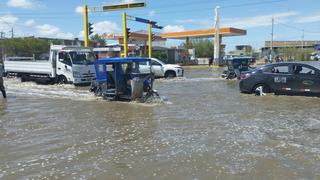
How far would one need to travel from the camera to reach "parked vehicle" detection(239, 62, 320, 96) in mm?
15531

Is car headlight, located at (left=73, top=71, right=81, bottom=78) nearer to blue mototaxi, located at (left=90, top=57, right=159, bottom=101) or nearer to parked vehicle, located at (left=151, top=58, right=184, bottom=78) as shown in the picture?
blue mototaxi, located at (left=90, top=57, right=159, bottom=101)

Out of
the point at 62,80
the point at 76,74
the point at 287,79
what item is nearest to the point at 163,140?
the point at 287,79

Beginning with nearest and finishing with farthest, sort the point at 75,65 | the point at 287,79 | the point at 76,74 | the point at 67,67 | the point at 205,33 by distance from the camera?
the point at 287,79 < the point at 76,74 < the point at 75,65 < the point at 67,67 < the point at 205,33

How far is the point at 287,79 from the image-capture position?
15.9 metres

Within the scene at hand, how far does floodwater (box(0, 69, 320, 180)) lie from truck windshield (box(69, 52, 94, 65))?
26.5 feet

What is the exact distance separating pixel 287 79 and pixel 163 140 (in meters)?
8.72

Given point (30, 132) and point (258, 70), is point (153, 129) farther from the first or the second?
point (258, 70)

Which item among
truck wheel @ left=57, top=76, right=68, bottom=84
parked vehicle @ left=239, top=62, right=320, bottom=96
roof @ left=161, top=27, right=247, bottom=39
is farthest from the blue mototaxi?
roof @ left=161, top=27, right=247, bottom=39

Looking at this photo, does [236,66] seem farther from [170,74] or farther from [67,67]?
[67,67]

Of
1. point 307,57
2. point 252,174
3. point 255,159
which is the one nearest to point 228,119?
point 255,159

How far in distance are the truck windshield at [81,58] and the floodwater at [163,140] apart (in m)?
8.07

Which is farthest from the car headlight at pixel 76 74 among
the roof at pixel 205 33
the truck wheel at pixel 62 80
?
the roof at pixel 205 33

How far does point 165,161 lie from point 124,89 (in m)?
8.70

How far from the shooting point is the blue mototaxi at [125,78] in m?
15.0
